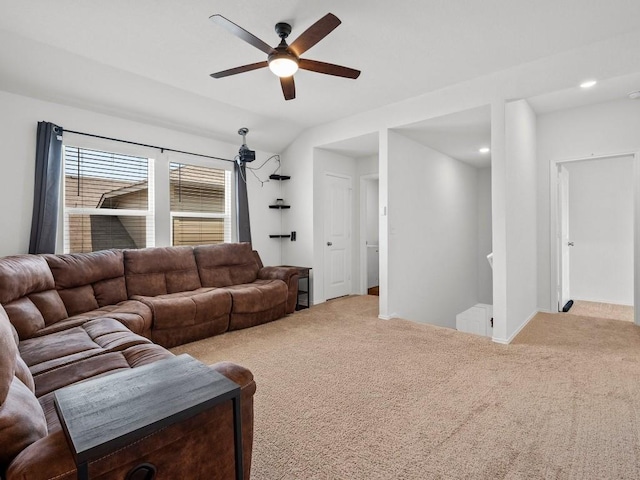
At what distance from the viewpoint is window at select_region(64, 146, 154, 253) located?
367 cm

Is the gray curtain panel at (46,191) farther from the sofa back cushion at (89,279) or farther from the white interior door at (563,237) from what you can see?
the white interior door at (563,237)

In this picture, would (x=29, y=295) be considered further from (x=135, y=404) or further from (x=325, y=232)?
(x=325, y=232)

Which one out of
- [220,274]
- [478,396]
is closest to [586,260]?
[478,396]

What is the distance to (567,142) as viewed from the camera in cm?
429

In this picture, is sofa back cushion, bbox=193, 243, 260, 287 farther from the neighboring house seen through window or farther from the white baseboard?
the white baseboard

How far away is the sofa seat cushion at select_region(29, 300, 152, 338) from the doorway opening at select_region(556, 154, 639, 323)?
5.41 m

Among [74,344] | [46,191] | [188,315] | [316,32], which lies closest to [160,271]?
[188,315]

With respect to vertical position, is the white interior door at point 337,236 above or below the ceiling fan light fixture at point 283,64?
below

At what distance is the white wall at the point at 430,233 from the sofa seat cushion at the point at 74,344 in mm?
2981

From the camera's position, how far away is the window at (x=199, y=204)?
14.8ft

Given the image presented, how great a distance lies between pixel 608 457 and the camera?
1.68m

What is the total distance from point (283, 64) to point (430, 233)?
3.48 meters

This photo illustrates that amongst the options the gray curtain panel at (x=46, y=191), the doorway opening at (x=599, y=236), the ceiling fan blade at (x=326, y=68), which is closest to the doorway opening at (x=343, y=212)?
the ceiling fan blade at (x=326, y=68)

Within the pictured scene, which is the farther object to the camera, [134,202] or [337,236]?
[337,236]
